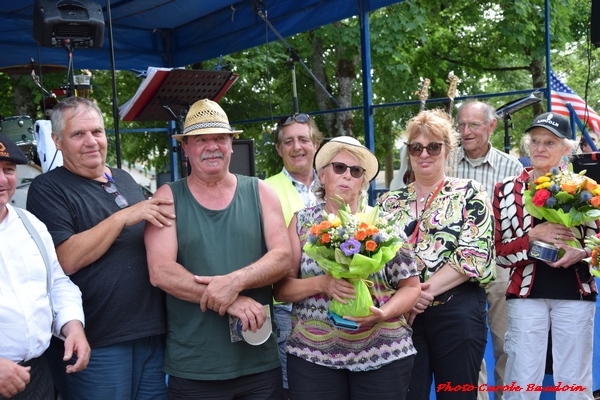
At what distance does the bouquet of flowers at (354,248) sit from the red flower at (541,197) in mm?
1123

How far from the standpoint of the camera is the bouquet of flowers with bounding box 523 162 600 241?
319 cm

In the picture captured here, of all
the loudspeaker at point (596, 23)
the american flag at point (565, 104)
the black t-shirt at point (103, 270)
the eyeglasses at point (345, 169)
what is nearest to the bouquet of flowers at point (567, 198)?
the eyeglasses at point (345, 169)

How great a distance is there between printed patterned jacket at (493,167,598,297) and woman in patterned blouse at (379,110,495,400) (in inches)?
17.0

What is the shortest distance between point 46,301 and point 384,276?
1493 mm

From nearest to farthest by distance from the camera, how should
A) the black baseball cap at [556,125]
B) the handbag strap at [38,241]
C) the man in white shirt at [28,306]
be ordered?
the man in white shirt at [28,306] < the handbag strap at [38,241] < the black baseball cap at [556,125]

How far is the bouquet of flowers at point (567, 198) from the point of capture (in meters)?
3.19

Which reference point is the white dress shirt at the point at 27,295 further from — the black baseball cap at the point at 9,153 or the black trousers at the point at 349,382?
the black trousers at the point at 349,382

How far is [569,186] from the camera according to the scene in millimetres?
3186

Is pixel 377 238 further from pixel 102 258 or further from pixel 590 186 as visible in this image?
pixel 590 186

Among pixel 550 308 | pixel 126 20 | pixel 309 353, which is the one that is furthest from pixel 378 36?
pixel 309 353

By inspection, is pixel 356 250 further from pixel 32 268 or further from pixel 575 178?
pixel 575 178

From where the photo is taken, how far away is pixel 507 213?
3.60 meters

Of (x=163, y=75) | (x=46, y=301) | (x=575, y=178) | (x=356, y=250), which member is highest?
(x=163, y=75)

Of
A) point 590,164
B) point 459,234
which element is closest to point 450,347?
point 459,234
